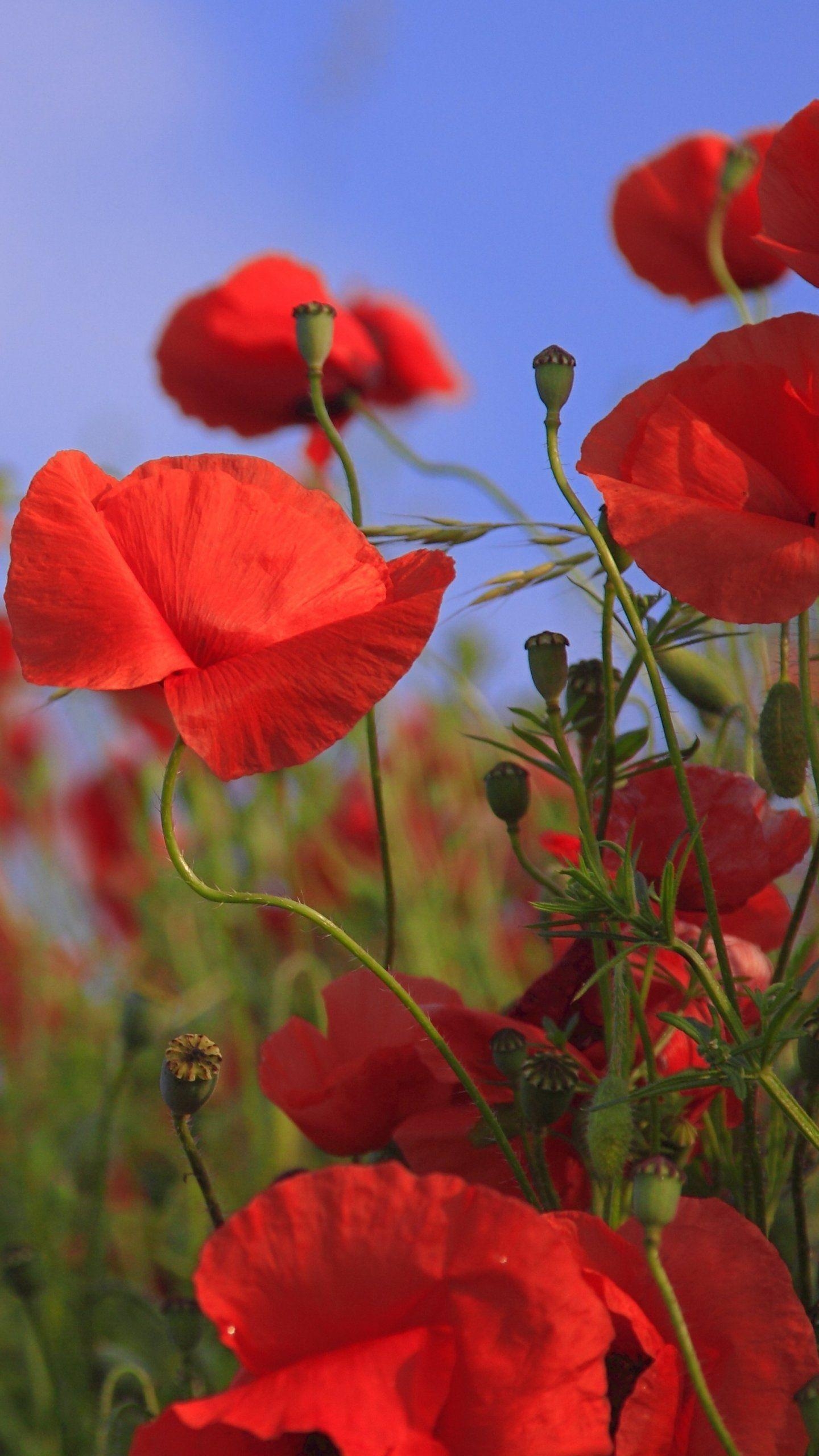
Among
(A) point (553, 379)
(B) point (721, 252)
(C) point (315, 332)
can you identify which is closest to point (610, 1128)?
(A) point (553, 379)

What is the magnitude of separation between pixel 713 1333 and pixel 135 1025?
0.45 m

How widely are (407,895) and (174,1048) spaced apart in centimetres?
84

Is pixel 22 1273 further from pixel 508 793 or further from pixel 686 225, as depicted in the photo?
pixel 686 225

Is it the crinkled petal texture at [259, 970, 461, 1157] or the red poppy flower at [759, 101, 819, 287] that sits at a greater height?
the red poppy flower at [759, 101, 819, 287]

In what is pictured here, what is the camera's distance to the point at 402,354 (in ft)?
4.29

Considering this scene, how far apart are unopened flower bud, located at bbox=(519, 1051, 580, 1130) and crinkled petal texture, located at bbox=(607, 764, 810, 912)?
0.29ft

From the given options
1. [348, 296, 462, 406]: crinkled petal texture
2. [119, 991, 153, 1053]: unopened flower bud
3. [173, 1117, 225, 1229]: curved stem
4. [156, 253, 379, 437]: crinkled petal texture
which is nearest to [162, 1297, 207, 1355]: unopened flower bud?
[173, 1117, 225, 1229]: curved stem

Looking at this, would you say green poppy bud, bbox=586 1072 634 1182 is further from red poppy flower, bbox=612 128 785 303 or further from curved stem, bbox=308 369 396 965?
red poppy flower, bbox=612 128 785 303

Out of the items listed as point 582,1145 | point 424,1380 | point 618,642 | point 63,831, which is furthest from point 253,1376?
point 63,831

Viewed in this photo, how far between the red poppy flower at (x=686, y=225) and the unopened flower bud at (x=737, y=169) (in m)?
0.01

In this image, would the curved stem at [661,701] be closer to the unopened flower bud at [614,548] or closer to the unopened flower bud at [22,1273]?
the unopened flower bud at [614,548]

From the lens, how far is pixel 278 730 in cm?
44

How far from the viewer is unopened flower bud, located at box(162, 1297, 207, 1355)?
62cm

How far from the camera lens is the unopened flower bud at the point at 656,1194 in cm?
37
